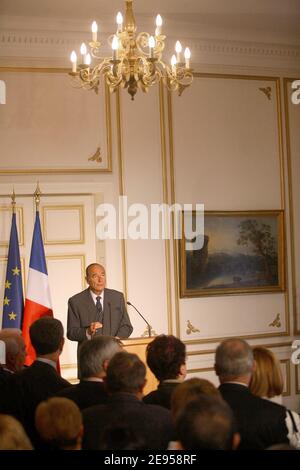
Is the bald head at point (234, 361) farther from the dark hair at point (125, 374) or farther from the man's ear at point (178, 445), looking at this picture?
the man's ear at point (178, 445)

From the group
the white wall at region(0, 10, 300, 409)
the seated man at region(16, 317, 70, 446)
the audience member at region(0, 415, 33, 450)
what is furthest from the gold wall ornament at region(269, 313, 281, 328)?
the audience member at region(0, 415, 33, 450)

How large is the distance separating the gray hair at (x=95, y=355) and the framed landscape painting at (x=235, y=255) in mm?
3452

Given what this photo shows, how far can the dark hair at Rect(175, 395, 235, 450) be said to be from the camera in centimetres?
202

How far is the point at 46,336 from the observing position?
3.54m

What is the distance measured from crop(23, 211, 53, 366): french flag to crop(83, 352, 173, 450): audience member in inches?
122

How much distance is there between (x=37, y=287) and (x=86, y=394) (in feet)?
9.71

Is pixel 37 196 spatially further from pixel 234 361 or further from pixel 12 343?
pixel 234 361

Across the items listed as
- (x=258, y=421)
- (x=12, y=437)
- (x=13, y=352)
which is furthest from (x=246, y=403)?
(x=13, y=352)

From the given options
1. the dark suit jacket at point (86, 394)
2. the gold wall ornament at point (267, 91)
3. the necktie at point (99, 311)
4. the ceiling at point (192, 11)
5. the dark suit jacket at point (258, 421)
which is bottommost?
the dark suit jacket at point (258, 421)

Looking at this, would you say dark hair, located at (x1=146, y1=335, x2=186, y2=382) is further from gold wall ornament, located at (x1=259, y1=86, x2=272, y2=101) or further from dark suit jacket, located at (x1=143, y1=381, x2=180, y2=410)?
gold wall ornament, located at (x1=259, y1=86, x2=272, y2=101)

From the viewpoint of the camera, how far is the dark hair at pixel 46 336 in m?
3.50

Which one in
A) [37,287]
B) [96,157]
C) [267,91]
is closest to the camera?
[37,287]

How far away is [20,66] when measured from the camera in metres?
6.28

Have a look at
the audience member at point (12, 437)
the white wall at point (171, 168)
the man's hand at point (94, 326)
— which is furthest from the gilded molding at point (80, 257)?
the audience member at point (12, 437)
